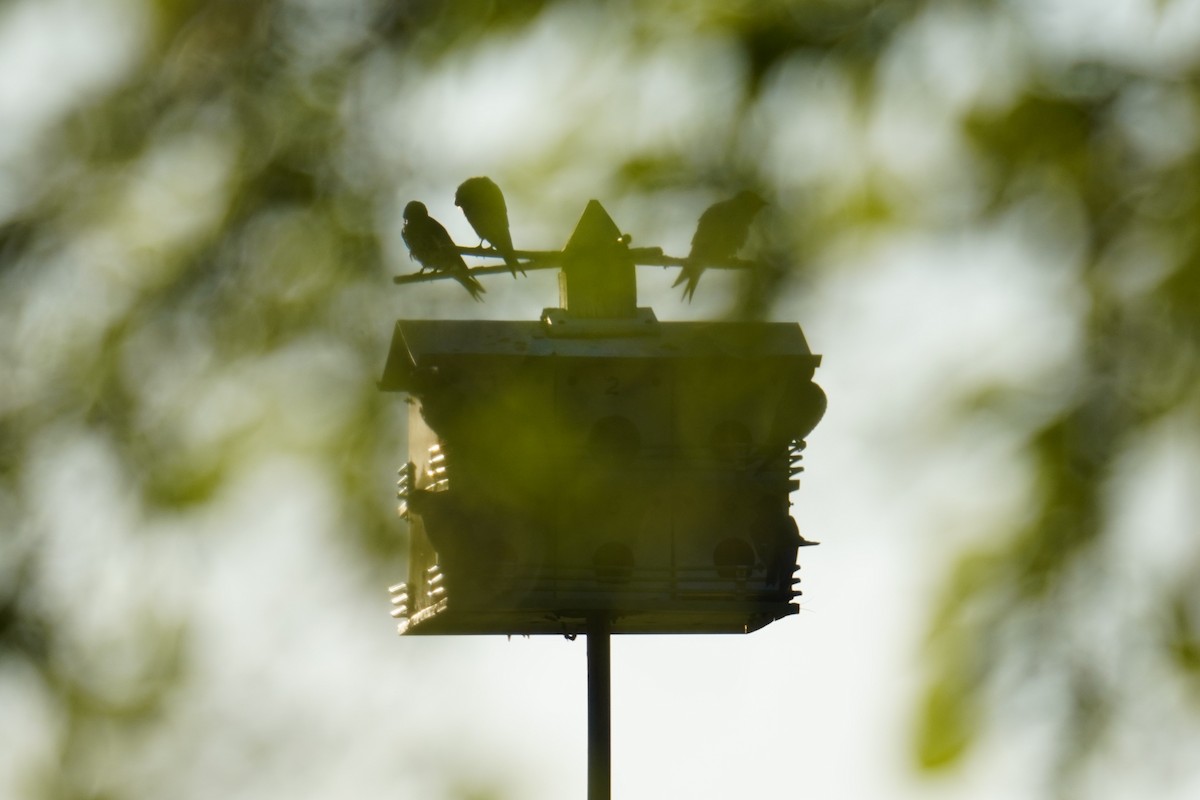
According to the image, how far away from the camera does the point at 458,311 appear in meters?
4.00

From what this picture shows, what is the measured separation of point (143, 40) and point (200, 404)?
0.53 metres

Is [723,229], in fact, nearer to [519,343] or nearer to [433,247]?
[433,247]

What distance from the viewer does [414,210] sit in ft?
11.3

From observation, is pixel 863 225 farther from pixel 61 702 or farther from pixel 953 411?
pixel 61 702

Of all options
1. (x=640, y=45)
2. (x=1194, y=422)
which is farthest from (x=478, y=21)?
(x=1194, y=422)

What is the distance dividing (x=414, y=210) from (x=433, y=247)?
1269 millimetres

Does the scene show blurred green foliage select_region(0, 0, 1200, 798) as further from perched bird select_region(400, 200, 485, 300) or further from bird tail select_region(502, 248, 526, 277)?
bird tail select_region(502, 248, 526, 277)

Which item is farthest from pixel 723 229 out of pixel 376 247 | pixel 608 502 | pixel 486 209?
pixel 608 502

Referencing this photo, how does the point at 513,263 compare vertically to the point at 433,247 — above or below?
below

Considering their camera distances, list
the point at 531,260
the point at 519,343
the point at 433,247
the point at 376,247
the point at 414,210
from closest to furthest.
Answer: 1. the point at 376,247
2. the point at 414,210
3. the point at 531,260
4. the point at 433,247
5. the point at 519,343

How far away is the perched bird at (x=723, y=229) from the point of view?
7.14ft

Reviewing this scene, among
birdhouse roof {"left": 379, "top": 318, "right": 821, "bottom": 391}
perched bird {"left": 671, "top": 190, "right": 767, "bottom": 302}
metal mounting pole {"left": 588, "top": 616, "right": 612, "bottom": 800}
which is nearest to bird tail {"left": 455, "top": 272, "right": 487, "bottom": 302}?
birdhouse roof {"left": 379, "top": 318, "right": 821, "bottom": 391}

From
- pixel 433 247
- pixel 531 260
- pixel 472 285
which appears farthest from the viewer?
pixel 433 247

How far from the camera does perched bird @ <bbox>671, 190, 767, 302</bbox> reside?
85.7 inches
